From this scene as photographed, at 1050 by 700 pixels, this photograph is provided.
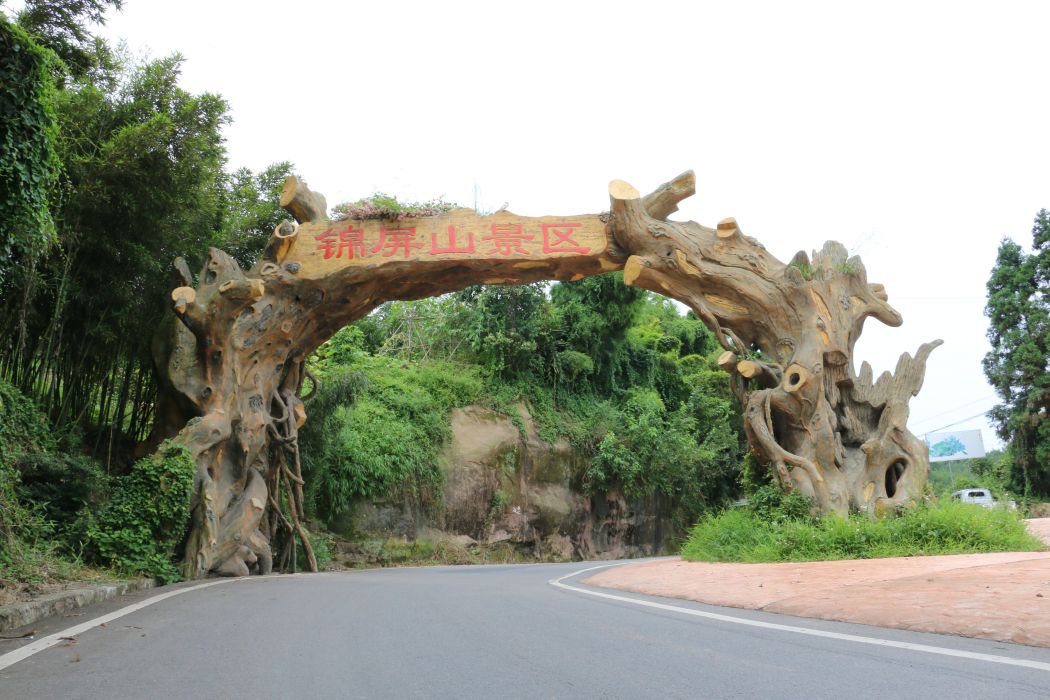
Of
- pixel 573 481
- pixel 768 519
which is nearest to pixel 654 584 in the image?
pixel 768 519

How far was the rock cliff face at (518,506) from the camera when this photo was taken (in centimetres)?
1752

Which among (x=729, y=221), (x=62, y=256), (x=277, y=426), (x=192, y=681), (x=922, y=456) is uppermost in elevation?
(x=729, y=221)

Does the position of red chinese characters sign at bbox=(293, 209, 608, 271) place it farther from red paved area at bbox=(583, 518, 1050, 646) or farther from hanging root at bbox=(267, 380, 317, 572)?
red paved area at bbox=(583, 518, 1050, 646)

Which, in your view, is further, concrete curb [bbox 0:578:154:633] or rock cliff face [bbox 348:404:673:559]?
rock cliff face [bbox 348:404:673:559]

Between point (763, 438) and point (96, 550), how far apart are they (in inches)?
324

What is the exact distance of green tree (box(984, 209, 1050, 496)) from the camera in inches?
955

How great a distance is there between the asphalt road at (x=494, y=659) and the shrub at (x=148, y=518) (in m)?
3.94

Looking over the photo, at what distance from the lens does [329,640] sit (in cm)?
468

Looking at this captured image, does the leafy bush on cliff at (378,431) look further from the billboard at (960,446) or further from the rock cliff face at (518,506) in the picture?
the billboard at (960,446)

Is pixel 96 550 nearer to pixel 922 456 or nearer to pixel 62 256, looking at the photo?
pixel 62 256

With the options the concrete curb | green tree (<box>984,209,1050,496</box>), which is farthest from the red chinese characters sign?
green tree (<box>984,209,1050,496</box>)

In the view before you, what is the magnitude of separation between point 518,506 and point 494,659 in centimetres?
1492

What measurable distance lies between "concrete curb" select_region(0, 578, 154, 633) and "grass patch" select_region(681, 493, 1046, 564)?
671 centimetres

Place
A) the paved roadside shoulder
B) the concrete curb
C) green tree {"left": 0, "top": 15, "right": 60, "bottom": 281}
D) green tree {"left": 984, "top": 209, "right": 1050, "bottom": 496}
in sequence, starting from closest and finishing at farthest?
the paved roadside shoulder, the concrete curb, green tree {"left": 0, "top": 15, "right": 60, "bottom": 281}, green tree {"left": 984, "top": 209, "right": 1050, "bottom": 496}
